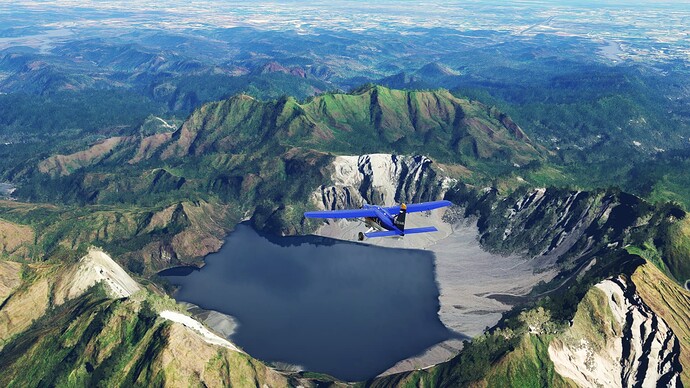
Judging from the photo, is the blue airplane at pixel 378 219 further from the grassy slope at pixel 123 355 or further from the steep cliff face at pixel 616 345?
the steep cliff face at pixel 616 345

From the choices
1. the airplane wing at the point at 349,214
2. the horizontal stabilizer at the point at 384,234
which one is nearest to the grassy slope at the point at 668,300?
the horizontal stabilizer at the point at 384,234

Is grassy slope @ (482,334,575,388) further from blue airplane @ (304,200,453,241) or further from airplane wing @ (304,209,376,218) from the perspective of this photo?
airplane wing @ (304,209,376,218)

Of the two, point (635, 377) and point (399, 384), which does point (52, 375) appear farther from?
point (635, 377)

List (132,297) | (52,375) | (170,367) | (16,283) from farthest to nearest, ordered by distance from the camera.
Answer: (16,283) → (132,297) → (52,375) → (170,367)

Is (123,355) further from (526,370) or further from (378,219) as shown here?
(526,370)

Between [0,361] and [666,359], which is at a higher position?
[666,359]

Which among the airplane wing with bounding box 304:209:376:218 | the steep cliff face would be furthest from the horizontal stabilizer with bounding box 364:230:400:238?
the steep cliff face

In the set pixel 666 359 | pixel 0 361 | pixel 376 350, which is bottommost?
pixel 376 350

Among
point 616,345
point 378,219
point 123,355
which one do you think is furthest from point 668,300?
point 123,355

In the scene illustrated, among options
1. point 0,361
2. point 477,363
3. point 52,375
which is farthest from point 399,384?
point 0,361

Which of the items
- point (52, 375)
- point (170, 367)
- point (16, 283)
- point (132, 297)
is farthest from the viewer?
point (16, 283)
